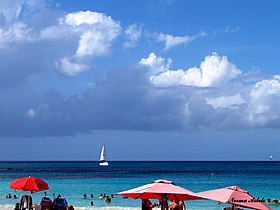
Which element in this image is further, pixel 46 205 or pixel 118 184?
pixel 118 184

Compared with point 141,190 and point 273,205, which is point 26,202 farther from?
point 273,205

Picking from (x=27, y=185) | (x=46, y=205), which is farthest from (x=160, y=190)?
(x=46, y=205)

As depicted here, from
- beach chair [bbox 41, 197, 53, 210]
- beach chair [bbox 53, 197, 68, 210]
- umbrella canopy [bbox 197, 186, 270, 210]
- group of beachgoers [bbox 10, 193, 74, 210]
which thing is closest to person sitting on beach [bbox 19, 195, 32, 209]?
group of beachgoers [bbox 10, 193, 74, 210]

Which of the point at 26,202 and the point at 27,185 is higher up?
the point at 27,185

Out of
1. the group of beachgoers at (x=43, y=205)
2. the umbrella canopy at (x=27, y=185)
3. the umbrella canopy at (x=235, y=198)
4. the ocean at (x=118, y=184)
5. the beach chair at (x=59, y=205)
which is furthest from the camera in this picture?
the ocean at (x=118, y=184)

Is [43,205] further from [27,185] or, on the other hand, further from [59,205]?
[27,185]

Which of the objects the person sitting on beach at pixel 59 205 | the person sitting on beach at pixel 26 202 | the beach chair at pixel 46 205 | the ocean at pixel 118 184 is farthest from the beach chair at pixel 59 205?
the ocean at pixel 118 184

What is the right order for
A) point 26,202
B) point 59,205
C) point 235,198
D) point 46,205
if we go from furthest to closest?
point 59,205
point 46,205
point 26,202
point 235,198

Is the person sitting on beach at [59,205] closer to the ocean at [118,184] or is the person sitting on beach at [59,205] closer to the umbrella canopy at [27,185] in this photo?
the umbrella canopy at [27,185]

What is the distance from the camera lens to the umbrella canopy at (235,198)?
16094 millimetres

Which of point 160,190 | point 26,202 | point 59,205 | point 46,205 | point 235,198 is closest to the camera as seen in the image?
point 160,190

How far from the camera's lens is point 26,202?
24.6 metres

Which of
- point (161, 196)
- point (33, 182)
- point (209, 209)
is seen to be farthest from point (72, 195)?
point (161, 196)

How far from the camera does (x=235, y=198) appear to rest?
16406 mm
